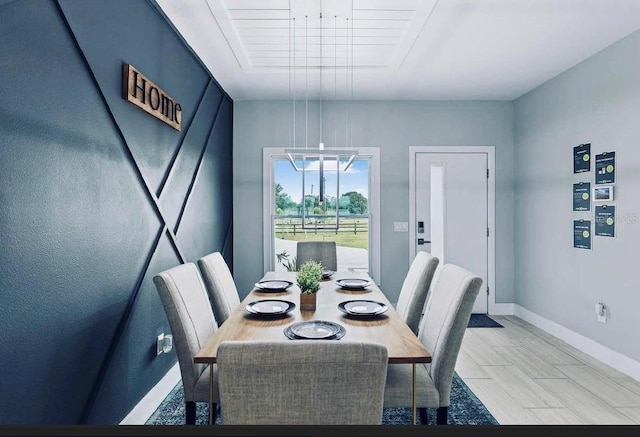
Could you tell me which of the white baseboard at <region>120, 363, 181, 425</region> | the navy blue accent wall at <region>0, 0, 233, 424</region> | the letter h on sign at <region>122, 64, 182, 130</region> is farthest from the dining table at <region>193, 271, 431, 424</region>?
the letter h on sign at <region>122, 64, 182, 130</region>

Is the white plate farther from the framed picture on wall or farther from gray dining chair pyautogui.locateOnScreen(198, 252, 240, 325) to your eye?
the framed picture on wall

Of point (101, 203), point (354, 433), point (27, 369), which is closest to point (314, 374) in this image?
point (354, 433)

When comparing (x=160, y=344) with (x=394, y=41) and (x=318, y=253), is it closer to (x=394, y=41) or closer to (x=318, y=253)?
(x=318, y=253)

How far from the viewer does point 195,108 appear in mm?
3260

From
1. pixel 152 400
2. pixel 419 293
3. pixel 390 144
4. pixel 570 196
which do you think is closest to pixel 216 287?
pixel 152 400

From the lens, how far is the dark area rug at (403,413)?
222 cm

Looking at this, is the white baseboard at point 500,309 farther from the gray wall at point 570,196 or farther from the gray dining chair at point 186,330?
the gray dining chair at point 186,330

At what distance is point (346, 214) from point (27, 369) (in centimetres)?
350

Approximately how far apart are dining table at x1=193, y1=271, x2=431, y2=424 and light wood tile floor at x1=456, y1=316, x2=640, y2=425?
3.45 feet

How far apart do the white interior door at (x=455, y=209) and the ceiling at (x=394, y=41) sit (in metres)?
0.82

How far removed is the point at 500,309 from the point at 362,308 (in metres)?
3.10

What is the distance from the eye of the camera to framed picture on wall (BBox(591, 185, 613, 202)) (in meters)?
3.07

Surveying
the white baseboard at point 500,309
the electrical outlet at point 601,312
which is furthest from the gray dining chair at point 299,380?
the white baseboard at point 500,309

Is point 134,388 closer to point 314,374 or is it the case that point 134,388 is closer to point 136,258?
point 136,258
